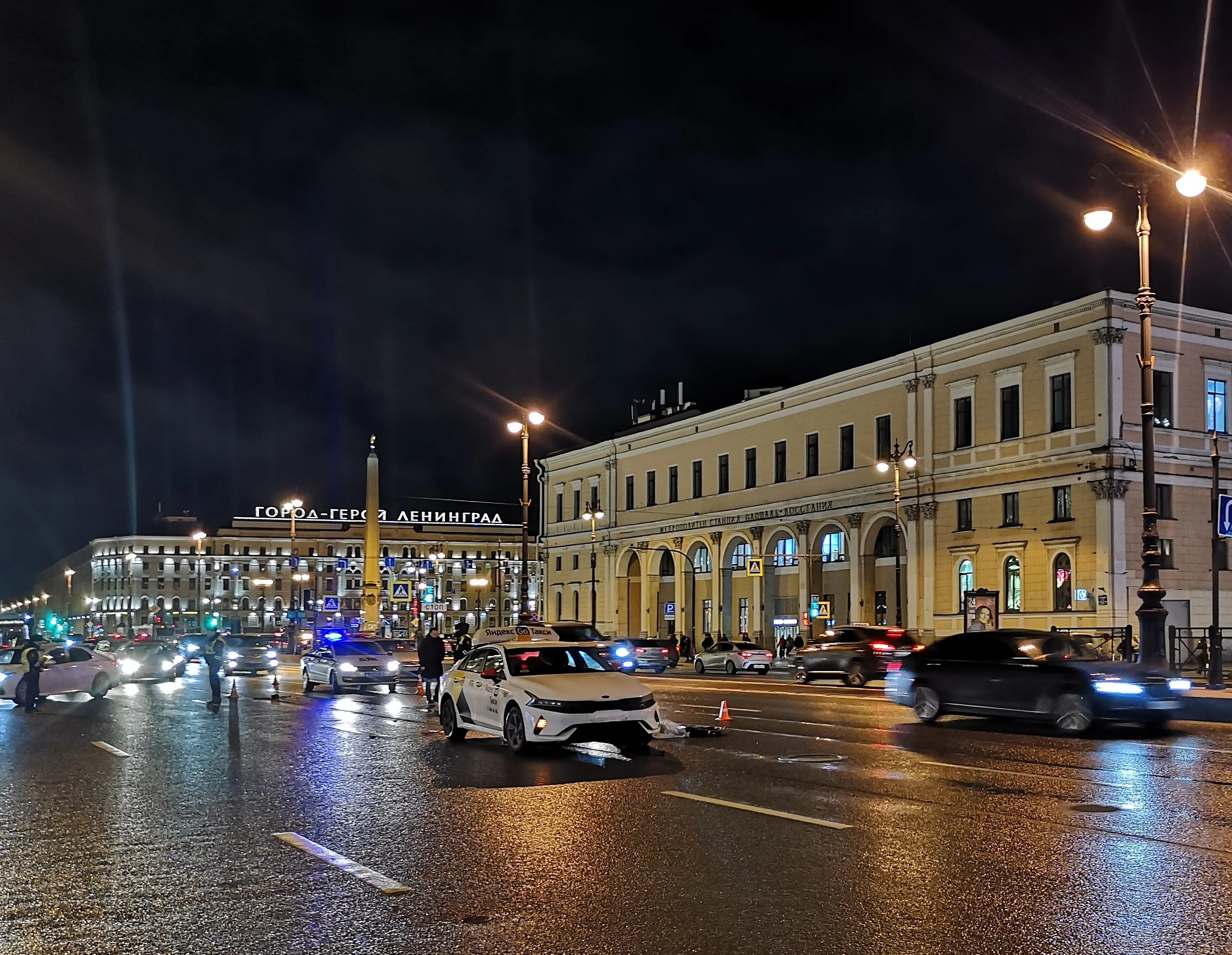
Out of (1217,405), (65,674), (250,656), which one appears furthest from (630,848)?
(1217,405)

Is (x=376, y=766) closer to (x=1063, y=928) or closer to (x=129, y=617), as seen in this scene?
(x=1063, y=928)

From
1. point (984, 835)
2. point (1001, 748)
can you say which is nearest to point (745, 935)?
point (984, 835)

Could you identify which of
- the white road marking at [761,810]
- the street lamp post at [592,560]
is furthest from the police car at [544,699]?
the street lamp post at [592,560]

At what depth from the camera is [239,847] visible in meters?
9.75

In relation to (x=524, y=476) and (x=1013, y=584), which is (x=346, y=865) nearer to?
(x=524, y=476)

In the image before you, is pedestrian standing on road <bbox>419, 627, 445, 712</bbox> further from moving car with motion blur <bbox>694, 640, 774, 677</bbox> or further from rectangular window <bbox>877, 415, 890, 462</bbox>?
rectangular window <bbox>877, 415, 890, 462</bbox>

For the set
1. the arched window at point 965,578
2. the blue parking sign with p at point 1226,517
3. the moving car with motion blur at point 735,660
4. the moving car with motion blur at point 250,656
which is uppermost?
the blue parking sign with p at point 1226,517

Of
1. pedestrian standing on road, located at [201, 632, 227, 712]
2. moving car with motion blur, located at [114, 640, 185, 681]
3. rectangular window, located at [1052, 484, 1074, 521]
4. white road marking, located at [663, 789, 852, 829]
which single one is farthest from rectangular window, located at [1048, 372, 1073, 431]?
white road marking, located at [663, 789, 852, 829]

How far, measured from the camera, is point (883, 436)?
61.1 m

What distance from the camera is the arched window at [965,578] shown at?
5509 cm

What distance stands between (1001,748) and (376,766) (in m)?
8.10

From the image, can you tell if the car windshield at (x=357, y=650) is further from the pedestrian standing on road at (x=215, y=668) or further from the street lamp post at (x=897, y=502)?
the street lamp post at (x=897, y=502)

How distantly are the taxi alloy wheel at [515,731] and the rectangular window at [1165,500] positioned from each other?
4008cm

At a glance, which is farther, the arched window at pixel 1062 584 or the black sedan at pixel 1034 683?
the arched window at pixel 1062 584
